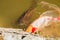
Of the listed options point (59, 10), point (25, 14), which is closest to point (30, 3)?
point (25, 14)

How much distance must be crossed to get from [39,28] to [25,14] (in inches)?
9.6

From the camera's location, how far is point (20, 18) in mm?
1837

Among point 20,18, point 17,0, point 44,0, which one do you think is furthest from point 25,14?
point 44,0

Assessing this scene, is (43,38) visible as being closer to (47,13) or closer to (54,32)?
(54,32)

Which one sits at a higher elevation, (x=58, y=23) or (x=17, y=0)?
(x=17, y=0)

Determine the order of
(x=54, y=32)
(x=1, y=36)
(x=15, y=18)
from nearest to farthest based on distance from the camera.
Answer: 1. (x=1, y=36)
2. (x=15, y=18)
3. (x=54, y=32)

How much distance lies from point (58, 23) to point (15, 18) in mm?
575

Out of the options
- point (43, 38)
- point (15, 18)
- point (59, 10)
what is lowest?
point (43, 38)

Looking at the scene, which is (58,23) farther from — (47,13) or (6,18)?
(6,18)

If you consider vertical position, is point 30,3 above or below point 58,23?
above

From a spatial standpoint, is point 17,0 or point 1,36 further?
point 17,0

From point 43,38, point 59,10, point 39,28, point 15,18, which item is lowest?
point 43,38

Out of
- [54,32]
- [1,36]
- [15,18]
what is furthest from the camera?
[54,32]

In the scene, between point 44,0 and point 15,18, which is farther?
point 44,0
